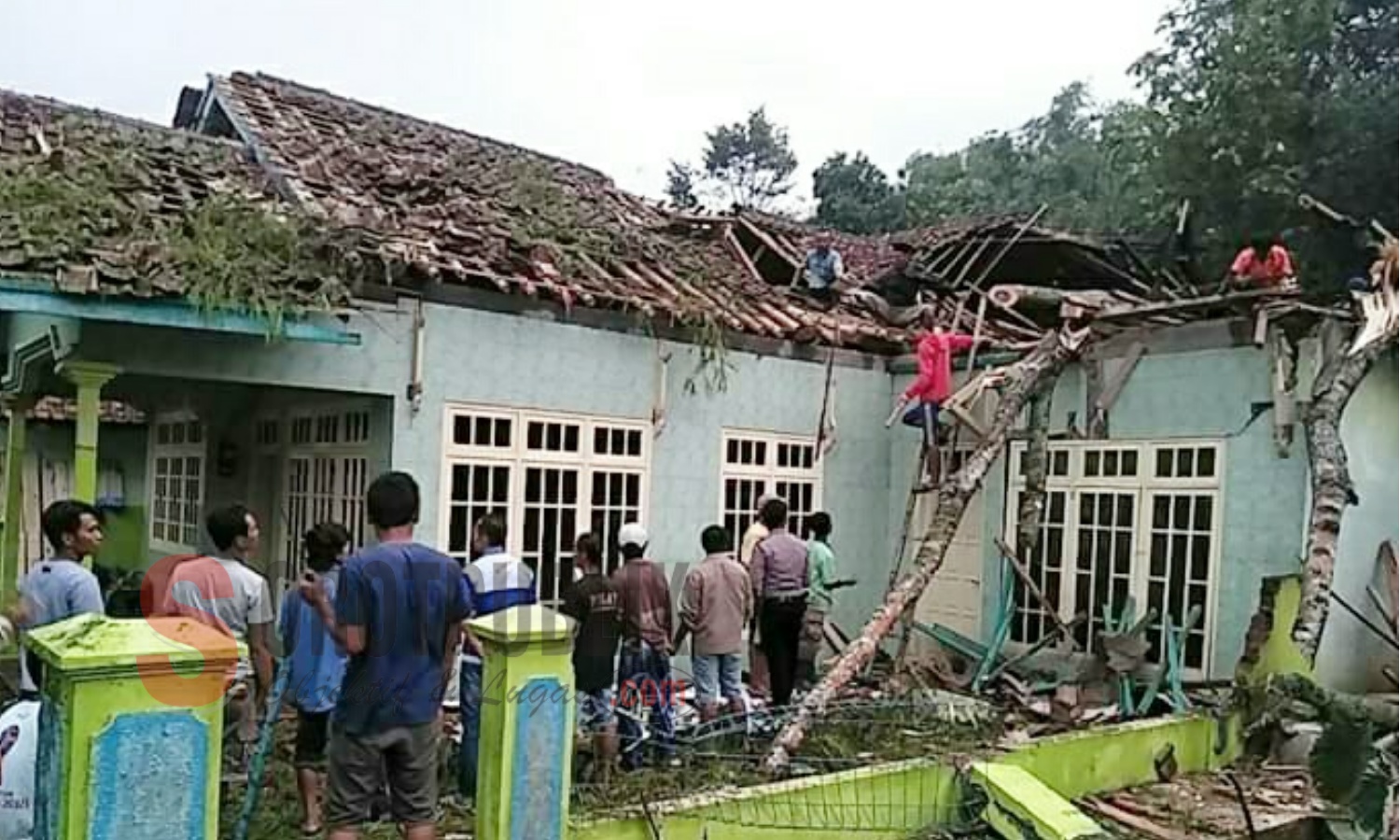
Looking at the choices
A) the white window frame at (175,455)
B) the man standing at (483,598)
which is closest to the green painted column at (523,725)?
the man standing at (483,598)

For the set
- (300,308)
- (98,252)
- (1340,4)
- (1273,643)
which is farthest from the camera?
(1340,4)

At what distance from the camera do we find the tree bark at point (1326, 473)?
849 cm

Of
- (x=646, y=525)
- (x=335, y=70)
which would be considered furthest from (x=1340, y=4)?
(x=335, y=70)

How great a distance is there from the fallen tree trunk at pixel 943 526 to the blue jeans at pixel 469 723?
6.37 feet

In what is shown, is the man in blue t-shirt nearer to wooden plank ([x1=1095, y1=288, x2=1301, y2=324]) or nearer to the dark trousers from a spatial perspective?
the dark trousers

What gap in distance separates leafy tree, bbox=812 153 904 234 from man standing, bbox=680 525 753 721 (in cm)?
2119

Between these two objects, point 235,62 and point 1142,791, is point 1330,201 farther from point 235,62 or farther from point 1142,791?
point 235,62

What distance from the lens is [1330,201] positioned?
14602 millimetres

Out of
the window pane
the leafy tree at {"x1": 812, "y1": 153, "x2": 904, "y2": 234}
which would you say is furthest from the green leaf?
the leafy tree at {"x1": 812, "y1": 153, "x2": 904, "y2": 234}

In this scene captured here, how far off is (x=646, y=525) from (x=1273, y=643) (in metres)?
4.96

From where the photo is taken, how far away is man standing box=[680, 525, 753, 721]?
7.86 m

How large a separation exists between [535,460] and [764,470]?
250 centimetres

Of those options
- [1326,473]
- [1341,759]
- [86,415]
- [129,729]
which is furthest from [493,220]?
[1341,759]

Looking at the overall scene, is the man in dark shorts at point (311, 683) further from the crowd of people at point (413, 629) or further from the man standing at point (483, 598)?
the man standing at point (483, 598)
